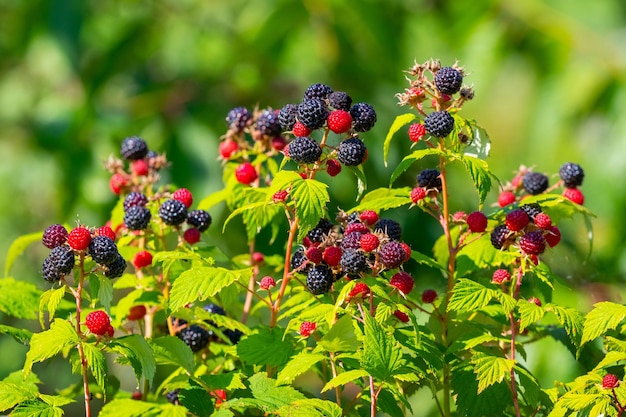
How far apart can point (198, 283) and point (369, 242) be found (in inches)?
13.2

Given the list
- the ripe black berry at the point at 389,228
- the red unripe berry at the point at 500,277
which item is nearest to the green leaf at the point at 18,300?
the ripe black berry at the point at 389,228

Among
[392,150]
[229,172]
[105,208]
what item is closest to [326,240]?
[229,172]

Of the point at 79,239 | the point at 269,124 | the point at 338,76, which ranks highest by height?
the point at 338,76

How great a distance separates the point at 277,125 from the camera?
2258 millimetres

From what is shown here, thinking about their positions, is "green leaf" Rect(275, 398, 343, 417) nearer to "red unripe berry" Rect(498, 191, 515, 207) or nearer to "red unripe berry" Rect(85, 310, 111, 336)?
"red unripe berry" Rect(85, 310, 111, 336)

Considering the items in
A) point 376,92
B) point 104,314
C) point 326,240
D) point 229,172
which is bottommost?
point 104,314

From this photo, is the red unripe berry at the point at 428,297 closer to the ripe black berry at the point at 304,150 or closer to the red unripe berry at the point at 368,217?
the red unripe berry at the point at 368,217

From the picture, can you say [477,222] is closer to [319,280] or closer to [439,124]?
[439,124]

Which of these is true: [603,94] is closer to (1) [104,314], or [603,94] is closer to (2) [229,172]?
(2) [229,172]

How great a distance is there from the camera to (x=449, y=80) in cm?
185

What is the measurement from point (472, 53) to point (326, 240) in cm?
289

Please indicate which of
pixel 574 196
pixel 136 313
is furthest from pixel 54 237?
pixel 574 196

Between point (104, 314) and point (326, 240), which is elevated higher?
point (326, 240)

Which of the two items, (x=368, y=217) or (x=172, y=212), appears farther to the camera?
(x=172, y=212)
